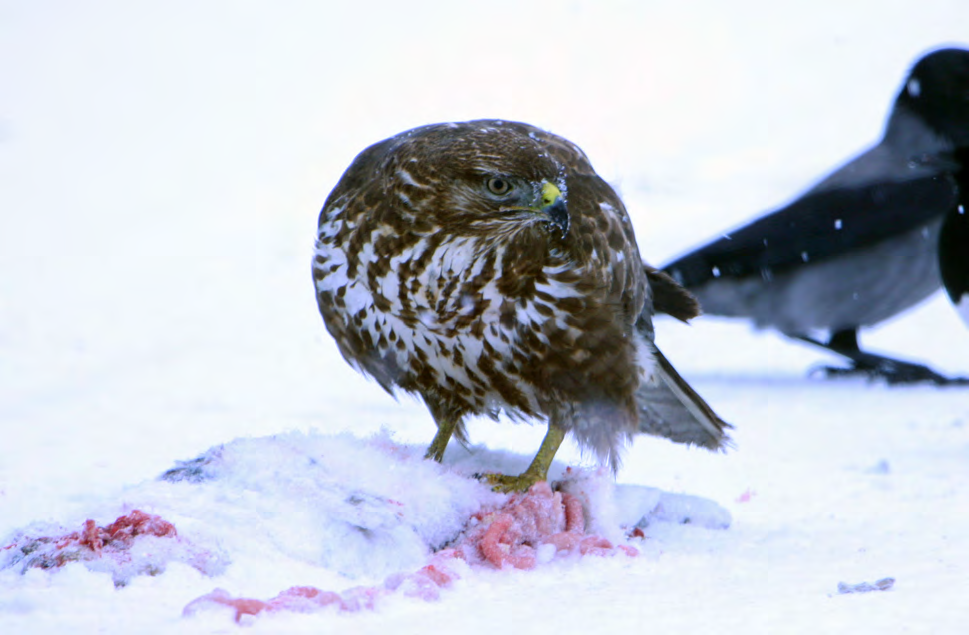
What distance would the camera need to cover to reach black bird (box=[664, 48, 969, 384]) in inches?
239

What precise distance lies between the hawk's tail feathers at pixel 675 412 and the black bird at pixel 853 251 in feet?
7.81

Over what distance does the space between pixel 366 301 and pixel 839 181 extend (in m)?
3.87

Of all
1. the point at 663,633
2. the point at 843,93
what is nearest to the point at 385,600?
the point at 663,633

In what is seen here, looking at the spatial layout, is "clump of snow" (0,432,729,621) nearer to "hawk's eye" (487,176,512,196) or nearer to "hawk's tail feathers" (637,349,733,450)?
"hawk's tail feathers" (637,349,733,450)

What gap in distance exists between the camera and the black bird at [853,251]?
6.06 metres

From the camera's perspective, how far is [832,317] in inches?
245

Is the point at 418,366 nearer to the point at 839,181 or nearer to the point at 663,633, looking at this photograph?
the point at 663,633

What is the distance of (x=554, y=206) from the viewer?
2953 millimetres

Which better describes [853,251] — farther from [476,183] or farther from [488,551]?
[488,551]

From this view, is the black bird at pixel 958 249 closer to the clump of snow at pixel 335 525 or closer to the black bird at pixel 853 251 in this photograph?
the black bird at pixel 853 251

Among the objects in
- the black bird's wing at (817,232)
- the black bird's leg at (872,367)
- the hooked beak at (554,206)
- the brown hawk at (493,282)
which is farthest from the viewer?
the black bird's wing at (817,232)

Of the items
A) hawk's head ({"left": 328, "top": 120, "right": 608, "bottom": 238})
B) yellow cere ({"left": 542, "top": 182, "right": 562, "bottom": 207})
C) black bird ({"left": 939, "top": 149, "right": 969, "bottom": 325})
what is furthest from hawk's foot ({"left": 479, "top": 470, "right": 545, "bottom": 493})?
black bird ({"left": 939, "top": 149, "right": 969, "bottom": 325})

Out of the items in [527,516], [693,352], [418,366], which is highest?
[418,366]

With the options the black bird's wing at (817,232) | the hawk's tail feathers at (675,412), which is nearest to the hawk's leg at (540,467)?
the hawk's tail feathers at (675,412)
